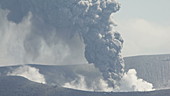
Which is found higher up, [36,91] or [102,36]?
[102,36]

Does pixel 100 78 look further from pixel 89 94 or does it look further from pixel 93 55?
pixel 89 94

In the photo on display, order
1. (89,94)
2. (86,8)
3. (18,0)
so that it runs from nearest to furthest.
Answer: (89,94) → (86,8) → (18,0)

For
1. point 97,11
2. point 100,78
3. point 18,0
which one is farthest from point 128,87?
point 18,0

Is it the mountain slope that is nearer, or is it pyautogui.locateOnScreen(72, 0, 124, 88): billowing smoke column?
the mountain slope

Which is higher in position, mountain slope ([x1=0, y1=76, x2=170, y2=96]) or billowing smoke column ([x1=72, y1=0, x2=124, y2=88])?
billowing smoke column ([x1=72, y1=0, x2=124, y2=88])

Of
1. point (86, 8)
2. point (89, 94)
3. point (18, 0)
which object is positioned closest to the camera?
point (89, 94)

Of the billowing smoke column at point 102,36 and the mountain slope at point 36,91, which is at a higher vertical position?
the billowing smoke column at point 102,36

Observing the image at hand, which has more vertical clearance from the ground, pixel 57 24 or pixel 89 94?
pixel 57 24

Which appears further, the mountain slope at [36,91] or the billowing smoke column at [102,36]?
the billowing smoke column at [102,36]
